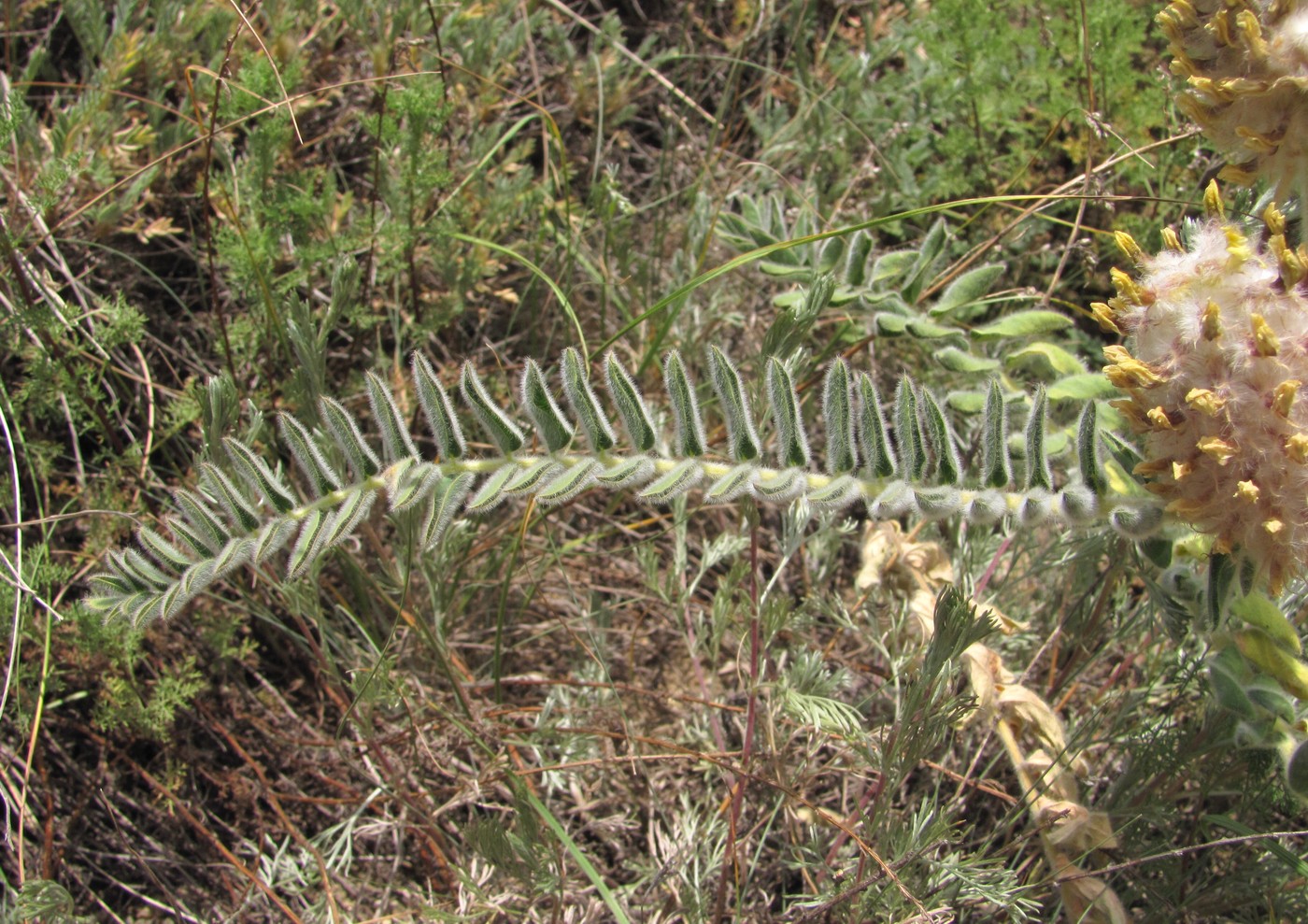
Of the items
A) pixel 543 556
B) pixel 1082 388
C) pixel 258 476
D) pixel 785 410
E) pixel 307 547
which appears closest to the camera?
pixel 307 547

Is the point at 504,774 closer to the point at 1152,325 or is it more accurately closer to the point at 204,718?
the point at 204,718

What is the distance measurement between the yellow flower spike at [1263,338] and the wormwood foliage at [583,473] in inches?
16.7

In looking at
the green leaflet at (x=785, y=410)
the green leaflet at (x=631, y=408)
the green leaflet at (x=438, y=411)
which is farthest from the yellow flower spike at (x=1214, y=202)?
the green leaflet at (x=438, y=411)

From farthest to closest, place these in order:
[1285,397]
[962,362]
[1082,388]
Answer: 1. [962,362]
2. [1082,388]
3. [1285,397]

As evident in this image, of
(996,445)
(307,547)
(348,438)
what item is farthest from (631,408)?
(996,445)

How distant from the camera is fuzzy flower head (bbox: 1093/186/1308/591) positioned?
6.08 ft

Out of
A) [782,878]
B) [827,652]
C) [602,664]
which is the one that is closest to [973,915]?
[782,878]

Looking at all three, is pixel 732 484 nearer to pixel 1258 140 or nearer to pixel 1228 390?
pixel 1228 390

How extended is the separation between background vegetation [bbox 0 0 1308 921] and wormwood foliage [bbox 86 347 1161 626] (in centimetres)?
24

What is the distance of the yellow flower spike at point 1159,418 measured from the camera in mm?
1906

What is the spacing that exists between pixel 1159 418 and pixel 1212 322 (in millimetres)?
186

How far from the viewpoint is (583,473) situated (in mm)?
2084

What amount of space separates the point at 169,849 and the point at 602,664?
1.31m

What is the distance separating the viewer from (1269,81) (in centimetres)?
192
